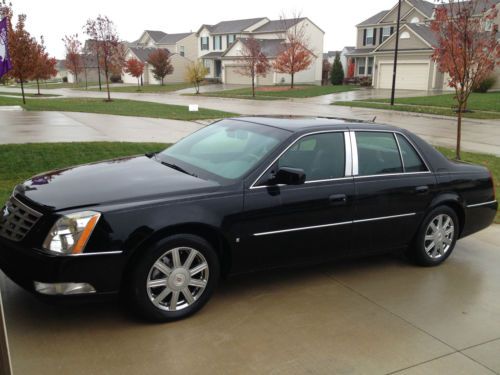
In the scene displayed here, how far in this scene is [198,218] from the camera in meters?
3.89

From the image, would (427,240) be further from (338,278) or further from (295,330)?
(295,330)

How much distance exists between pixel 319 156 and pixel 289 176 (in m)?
0.63

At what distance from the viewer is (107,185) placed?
402 centimetres

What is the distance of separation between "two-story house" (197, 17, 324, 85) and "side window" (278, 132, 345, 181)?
47375 mm

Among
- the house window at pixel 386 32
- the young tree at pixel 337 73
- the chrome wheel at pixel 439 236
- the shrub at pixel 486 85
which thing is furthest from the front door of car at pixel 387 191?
the house window at pixel 386 32

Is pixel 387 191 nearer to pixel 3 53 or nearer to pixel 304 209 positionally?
pixel 304 209

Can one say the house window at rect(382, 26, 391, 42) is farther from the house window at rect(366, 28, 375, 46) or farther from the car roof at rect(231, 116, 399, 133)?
the car roof at rect(231, 116, 399, 133)

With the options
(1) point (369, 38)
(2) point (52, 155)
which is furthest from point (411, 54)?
(2) point (52, 155)

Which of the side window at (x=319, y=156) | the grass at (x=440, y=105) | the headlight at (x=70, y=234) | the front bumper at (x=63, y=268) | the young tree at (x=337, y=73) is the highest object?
the young tree at (x=337, y=73)

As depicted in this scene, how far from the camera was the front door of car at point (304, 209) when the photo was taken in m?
4.22

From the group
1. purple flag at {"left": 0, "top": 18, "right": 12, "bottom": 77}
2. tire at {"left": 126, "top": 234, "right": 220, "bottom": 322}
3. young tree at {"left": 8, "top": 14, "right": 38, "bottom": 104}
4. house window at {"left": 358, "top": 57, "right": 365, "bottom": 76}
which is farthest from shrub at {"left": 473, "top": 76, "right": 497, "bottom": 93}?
tire at {"left": 126, "top": 234, "right": 220, "bottom": 322}

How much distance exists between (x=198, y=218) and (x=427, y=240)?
273 cm

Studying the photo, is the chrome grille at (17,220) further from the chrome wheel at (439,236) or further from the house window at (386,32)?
the house window at (386,32)

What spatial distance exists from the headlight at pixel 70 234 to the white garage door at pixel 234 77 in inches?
2285
